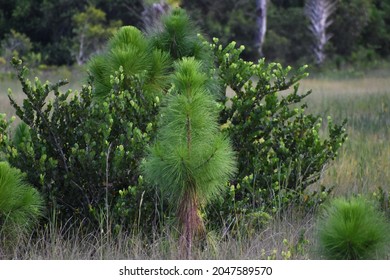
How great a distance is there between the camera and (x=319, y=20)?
3397 cm

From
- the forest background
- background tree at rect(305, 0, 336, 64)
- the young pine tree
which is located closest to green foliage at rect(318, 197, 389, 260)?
the young pine tree

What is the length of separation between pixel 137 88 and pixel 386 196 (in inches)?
76.8

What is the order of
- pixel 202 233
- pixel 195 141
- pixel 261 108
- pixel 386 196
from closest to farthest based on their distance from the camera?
pixel 195 141 < pixel 202 233 < pixel 261 108 < pixel 386 196

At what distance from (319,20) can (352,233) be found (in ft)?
104

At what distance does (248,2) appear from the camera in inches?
1442

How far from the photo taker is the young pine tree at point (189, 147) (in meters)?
3.64

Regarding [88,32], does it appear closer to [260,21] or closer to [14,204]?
[260,21]

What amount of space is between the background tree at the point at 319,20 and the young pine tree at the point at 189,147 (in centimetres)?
3027

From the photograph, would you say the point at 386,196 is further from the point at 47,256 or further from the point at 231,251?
the point at 47,256

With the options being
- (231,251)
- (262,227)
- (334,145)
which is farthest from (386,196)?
(231,251)

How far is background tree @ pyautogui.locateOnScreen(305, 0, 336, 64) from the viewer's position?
1331 inches

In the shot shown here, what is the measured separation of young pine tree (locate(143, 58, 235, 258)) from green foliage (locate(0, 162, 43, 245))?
28.1 inches

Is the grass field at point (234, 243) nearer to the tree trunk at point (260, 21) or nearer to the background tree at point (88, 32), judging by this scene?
the background tree at point (88, 32)

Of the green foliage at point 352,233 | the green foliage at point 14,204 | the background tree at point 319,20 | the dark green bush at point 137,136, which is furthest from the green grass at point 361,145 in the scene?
the background tree at point 319,20
